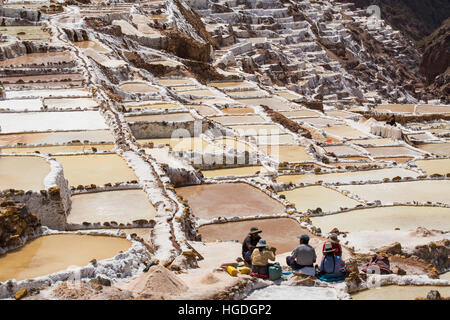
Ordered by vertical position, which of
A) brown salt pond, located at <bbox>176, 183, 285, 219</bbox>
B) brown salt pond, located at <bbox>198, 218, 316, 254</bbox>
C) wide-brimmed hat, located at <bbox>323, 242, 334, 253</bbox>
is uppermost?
wide-brimmed hat, located at <bbox>323, 242, 334, 253</bbox>

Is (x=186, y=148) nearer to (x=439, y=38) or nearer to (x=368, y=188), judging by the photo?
(x=368, y=188)

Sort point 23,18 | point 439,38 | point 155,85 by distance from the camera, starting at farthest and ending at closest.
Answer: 1. point 439,38
2. point 23,18
3. point 155,85

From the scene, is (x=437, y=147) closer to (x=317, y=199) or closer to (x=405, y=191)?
(x=405, y=191)

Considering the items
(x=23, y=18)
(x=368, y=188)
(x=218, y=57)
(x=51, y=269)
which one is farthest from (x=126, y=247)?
(x=218, y=57)

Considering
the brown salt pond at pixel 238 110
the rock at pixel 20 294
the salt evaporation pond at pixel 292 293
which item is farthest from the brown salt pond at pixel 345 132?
the rock at pixel 20 294

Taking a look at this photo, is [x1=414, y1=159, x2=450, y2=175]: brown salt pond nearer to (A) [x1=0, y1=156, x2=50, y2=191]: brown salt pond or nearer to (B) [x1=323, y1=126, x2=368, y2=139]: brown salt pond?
(B) [x1=323, y1=126, x2=368, y2=139]: brown salt pond

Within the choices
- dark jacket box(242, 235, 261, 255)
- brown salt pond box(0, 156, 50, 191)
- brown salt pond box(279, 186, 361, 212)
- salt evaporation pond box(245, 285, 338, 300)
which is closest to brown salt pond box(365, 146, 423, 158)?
brown salt pond box(279, 186, 361, 212)
